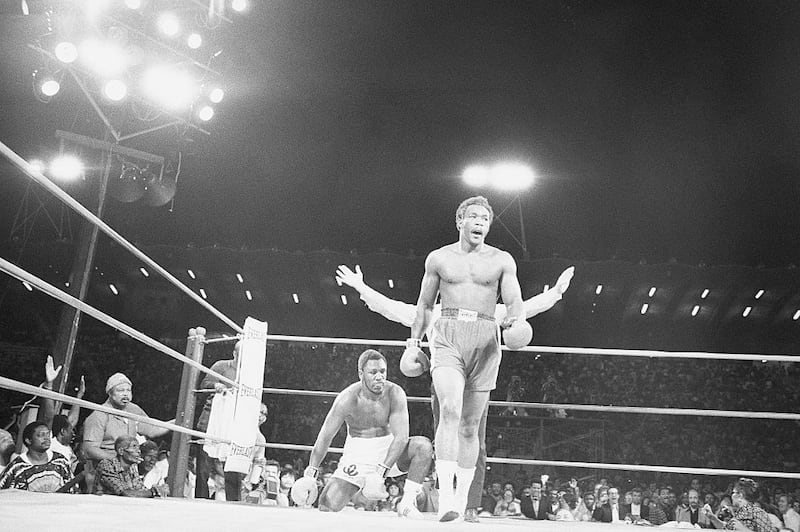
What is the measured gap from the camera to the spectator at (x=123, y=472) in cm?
432

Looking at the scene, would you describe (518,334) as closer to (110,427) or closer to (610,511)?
(110,427)

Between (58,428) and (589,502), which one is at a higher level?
(58,428)

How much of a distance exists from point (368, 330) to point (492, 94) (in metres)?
6.53

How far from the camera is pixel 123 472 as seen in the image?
4477mm

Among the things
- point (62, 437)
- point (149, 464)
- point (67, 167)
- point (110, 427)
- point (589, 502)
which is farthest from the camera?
point (589, 502)

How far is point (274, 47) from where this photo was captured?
790cm

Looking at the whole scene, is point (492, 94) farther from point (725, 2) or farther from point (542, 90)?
point (725, 2)

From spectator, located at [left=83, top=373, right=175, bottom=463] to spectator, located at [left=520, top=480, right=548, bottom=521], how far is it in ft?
14.5

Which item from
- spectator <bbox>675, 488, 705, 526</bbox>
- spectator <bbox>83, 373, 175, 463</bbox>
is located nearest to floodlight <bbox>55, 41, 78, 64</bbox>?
spectator <bbox>83, 373, 175, 463</bbox>

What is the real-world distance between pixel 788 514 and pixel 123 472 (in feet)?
21.4

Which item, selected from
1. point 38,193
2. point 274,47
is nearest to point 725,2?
point 274,47

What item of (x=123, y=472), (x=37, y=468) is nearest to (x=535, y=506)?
(x=123, y=472)

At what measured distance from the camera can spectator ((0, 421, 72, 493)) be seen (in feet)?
13.1

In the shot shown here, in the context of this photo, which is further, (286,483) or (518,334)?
(286,483)
